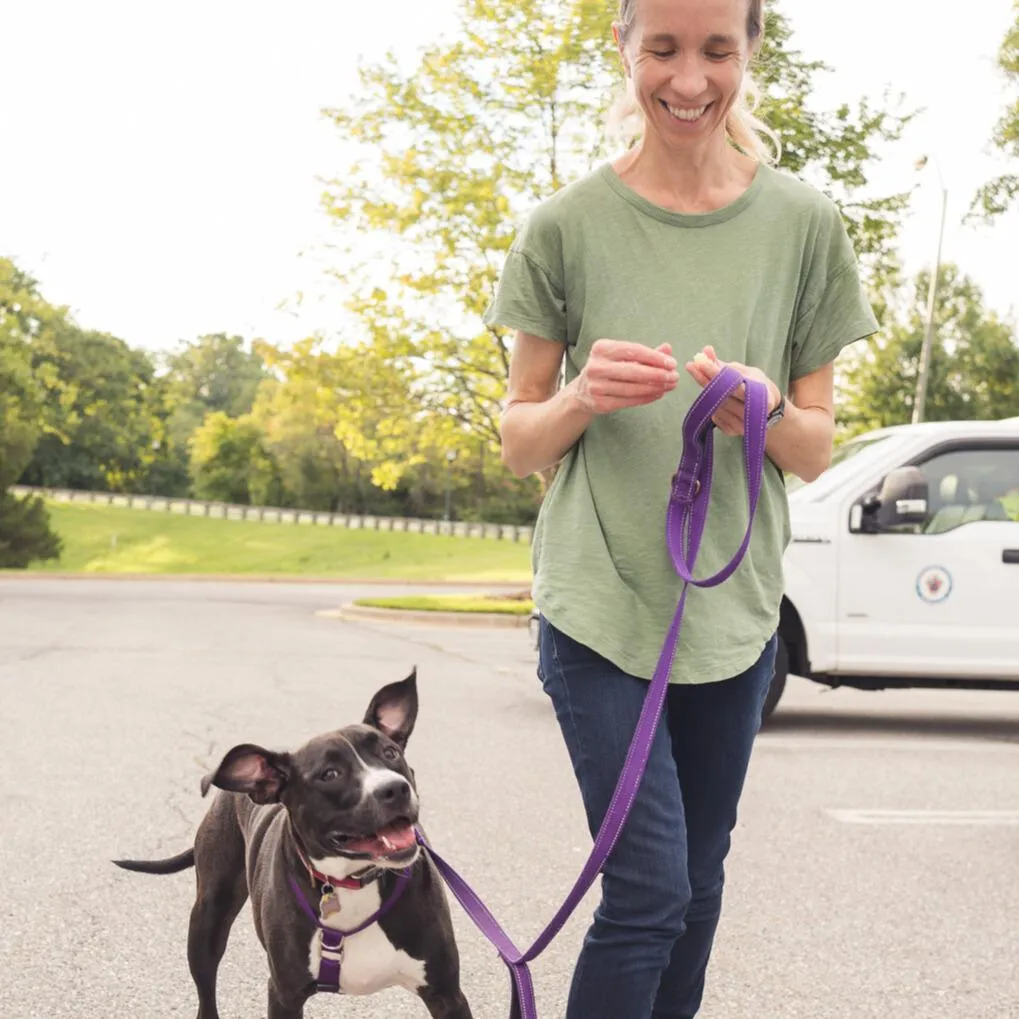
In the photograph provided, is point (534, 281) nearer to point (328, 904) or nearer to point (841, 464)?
point (328, 904)

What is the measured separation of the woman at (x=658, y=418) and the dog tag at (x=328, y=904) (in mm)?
644

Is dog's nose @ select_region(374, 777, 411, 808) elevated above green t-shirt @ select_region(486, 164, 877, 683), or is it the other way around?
green t-shirt @ select_region(486, 164, 877, 683)

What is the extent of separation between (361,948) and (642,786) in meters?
0.89

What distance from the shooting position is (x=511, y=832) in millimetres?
5992

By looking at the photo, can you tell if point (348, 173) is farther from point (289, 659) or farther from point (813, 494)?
point (813, 494)

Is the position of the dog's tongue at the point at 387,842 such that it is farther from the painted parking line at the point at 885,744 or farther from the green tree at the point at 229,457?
the green tree at the point at 229,457

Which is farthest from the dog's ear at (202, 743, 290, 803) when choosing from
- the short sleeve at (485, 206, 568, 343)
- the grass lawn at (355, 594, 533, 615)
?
the grass lawn at (355, 594, 533, 615)

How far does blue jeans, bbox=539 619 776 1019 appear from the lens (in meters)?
2.36

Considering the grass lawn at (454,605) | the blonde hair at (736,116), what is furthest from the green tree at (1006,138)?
the blonde hair at (736,116)

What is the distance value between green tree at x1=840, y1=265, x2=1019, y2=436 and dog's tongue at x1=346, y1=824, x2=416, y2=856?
41482mm

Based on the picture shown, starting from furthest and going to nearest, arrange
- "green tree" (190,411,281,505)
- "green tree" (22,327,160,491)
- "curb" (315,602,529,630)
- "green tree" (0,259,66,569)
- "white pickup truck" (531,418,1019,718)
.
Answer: "green tree" (190,411,281,505)
"green tree" (22,327,160,491)
"green tree" (0,259,66,569)
"curb" (315,602,529,630)
"white pickup truck" (531,418,1019,718)

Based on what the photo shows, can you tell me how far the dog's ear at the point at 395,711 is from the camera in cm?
318

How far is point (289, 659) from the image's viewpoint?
44.1ft

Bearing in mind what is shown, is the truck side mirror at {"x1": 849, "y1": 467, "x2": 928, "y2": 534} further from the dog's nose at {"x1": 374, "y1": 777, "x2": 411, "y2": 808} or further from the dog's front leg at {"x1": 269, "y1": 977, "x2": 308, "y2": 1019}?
the dog's front leg at {"x1": 269, "y1": 977, "x2": 308, "y2": 1019}
